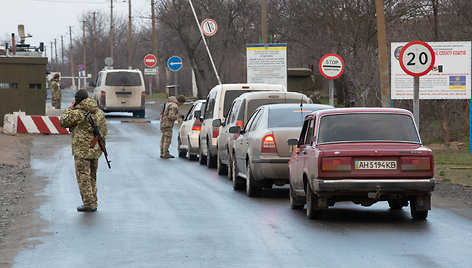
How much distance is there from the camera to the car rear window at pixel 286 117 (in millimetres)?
16094

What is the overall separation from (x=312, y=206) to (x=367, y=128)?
1.22 m

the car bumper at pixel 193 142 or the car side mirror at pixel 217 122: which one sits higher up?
the car side mirror at pixel 217 122

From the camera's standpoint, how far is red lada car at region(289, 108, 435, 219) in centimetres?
1212

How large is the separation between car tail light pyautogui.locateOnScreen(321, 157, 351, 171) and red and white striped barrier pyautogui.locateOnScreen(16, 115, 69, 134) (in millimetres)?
24207

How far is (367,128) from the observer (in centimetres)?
1266

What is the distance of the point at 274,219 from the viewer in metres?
12.9

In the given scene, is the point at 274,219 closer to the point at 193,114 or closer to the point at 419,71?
the point at 419,71

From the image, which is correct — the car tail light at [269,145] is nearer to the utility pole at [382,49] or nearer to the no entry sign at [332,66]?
the utility pole at [382,49]

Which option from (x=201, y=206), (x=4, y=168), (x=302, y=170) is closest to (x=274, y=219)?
(x=302, y=170)

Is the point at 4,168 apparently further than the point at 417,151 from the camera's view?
Yes

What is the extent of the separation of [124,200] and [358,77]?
18.4 metres

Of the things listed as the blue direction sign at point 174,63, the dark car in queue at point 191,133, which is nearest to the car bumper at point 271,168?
the dark car in queue at point 191,133

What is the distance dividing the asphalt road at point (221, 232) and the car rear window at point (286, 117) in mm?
1215

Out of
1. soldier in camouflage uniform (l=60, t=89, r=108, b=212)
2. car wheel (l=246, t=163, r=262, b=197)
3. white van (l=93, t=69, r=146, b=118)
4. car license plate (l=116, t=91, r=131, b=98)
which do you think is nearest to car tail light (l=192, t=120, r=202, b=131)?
car wheel (l=246, t=163, r=262, b=197)
